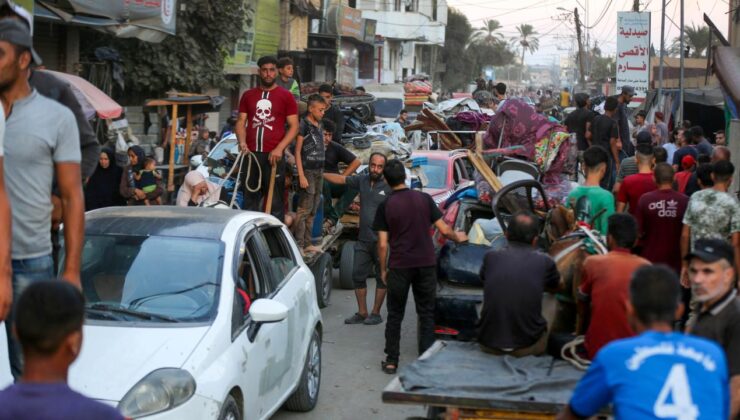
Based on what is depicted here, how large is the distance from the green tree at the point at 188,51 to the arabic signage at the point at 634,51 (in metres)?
8.84

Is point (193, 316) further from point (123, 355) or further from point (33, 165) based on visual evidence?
point (33, 165)

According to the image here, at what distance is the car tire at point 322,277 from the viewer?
1215 cm

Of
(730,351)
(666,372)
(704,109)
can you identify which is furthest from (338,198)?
(704,109)

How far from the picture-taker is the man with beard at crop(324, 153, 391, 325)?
11.4 meters

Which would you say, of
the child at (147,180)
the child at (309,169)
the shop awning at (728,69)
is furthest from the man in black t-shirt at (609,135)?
the child at (147,180)

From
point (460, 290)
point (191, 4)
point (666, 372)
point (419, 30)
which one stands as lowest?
point (460, 290)

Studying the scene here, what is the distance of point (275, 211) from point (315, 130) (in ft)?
4.00

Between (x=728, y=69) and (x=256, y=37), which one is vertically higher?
(x=256, y=37)

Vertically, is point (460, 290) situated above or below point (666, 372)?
below

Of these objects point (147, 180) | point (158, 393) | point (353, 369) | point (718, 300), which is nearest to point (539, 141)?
point (147, 180)

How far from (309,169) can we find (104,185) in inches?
107

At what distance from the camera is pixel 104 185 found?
12836 mm

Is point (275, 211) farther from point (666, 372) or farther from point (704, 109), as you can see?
point (704, 109)

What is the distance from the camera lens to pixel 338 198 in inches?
540
